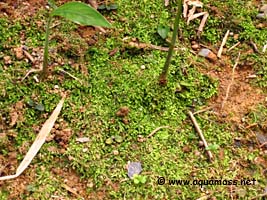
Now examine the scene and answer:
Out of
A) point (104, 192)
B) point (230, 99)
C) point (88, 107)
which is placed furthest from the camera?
point (230, 99)

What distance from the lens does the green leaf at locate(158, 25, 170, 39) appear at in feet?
5.71

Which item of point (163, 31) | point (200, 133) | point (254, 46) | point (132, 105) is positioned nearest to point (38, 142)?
point (132, 105)

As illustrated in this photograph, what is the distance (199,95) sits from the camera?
1.63m

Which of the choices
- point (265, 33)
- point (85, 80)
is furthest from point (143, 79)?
point (265, 33)

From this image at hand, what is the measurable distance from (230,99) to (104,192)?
1.95 ft

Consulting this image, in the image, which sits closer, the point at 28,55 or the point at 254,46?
the point at 28,55

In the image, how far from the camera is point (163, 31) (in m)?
1.75

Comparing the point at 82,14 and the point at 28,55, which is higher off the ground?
the point at 82,14

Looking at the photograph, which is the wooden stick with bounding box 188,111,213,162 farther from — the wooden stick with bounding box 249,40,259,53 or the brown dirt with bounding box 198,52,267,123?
the wooden stick with bounding box 249,40,259,53

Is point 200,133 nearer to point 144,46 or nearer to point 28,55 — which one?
point 144,46

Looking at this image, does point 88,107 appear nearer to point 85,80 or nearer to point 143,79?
point 85,80

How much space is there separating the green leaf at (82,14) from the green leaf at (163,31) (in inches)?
17.7

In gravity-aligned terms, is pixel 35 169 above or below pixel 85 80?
below

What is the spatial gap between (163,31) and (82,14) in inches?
18.9
